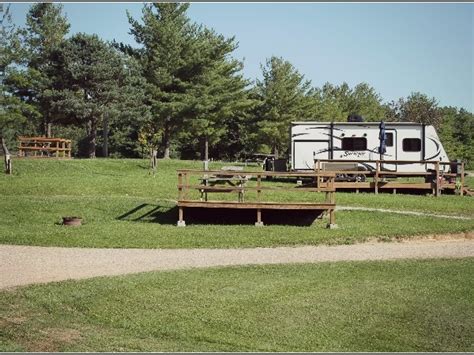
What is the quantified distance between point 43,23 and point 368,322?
142 feet

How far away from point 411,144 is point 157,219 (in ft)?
42.4

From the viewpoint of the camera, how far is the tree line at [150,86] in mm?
32281

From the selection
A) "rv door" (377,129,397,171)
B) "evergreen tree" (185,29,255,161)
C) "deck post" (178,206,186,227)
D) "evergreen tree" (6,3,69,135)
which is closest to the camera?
"deck post" (178,206,186,227)

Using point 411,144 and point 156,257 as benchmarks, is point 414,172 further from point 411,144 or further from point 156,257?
point 156,257

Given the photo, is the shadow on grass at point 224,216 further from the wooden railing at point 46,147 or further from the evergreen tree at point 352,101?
the evergreen tree at point 352,101

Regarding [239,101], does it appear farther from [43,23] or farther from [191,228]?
[191,228]

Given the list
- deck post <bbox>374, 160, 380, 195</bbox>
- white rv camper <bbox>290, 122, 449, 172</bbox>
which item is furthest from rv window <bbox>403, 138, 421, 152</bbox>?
deck post <bbox>374, 160, 380, 195</bbox>

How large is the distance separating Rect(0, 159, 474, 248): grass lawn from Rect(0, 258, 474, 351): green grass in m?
3.44

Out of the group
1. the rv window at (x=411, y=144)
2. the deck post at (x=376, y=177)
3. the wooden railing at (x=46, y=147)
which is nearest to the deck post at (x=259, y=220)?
the deck post at (x=376, y=177)

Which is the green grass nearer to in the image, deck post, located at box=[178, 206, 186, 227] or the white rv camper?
deck post, located at box=[178, 206, 186, 227]

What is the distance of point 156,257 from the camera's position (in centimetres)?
1077

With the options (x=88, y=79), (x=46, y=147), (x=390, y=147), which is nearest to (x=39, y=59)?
(x=88, y=79)

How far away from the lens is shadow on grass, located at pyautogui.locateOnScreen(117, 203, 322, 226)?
15.4 meters

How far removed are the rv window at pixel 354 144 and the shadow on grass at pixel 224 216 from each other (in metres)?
9.12
